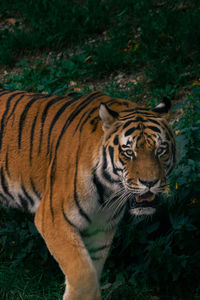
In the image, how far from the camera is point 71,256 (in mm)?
3059

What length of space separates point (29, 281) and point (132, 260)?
0.81 m

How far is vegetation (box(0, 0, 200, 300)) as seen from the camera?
12.1ft

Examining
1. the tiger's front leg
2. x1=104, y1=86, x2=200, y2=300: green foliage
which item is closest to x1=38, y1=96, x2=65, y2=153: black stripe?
the tiger's front leg

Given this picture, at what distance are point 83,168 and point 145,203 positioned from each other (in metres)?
0.42

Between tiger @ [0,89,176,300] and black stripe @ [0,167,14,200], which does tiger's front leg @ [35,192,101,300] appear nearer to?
tiger @ [0,89,176,300]

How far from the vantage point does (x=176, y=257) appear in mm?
3578

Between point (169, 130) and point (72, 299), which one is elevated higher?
point (169, 130)

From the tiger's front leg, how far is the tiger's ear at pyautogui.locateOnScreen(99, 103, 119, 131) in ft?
1.84

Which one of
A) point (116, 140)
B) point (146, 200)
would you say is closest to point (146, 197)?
point (146, 200)

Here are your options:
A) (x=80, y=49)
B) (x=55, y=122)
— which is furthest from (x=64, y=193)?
(x=80, y=49)

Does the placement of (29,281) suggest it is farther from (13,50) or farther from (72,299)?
(13,50)

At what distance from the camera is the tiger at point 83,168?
284cm

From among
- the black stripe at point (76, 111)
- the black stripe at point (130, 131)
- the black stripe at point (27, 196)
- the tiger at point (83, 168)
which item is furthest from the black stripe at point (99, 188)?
the black stripe at point (27, 196)

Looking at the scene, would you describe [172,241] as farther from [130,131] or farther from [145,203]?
[130,131]
